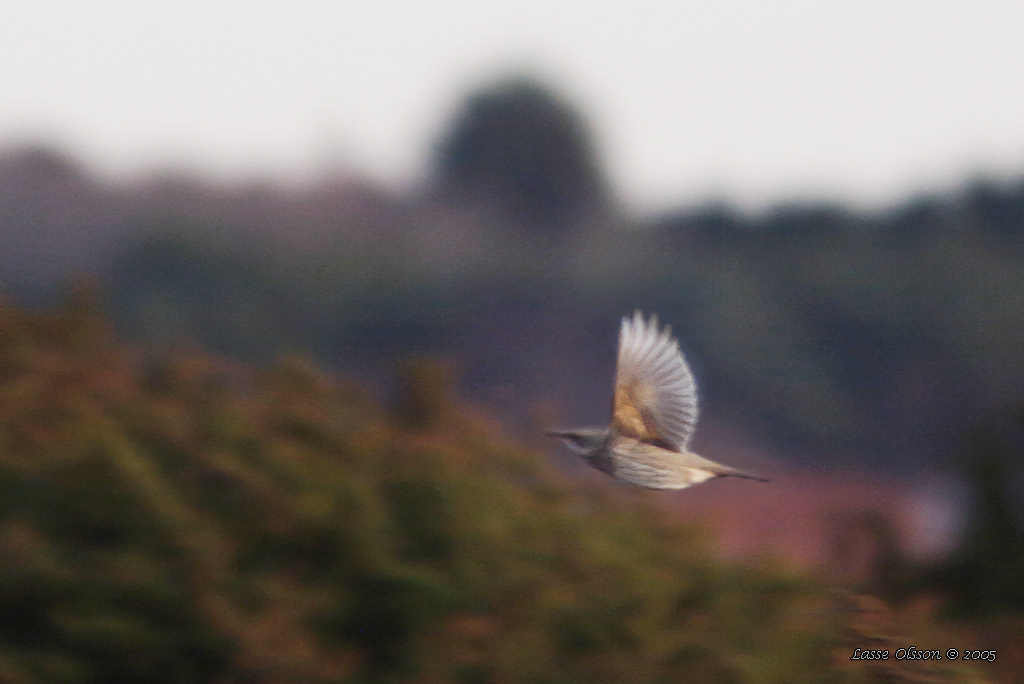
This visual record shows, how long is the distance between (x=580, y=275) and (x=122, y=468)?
5.05 metres

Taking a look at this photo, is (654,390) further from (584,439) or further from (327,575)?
(327,575)

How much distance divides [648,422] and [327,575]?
0.73 meters

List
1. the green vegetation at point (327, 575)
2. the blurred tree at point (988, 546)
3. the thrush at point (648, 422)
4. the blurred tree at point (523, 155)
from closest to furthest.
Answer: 1. the thrush at point (648, 422)
2. the green vegetation at point (327, 575)
3. the blurred tree at point (988, 546)
4. the blurred tree at point (523, 155)

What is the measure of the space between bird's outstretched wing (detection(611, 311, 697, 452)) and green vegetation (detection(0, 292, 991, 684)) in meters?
0.45

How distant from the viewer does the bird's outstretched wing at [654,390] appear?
1612 millimetres

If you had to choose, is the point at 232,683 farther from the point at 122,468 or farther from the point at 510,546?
the point at 510,546

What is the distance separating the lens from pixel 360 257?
654 centimetres

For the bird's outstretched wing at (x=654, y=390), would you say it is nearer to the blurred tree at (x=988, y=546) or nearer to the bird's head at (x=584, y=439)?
the bird's head at (x=584, y=439)

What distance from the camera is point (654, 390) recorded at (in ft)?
5.40

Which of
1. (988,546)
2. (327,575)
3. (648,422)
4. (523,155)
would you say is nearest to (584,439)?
(648,422)

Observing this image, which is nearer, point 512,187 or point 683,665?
point 683,665

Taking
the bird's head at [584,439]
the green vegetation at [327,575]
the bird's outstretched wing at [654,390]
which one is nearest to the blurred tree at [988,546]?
the green vegetation at [327,575]

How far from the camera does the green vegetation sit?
1.76m

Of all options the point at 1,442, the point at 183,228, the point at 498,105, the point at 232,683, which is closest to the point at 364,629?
the point at 232,683
